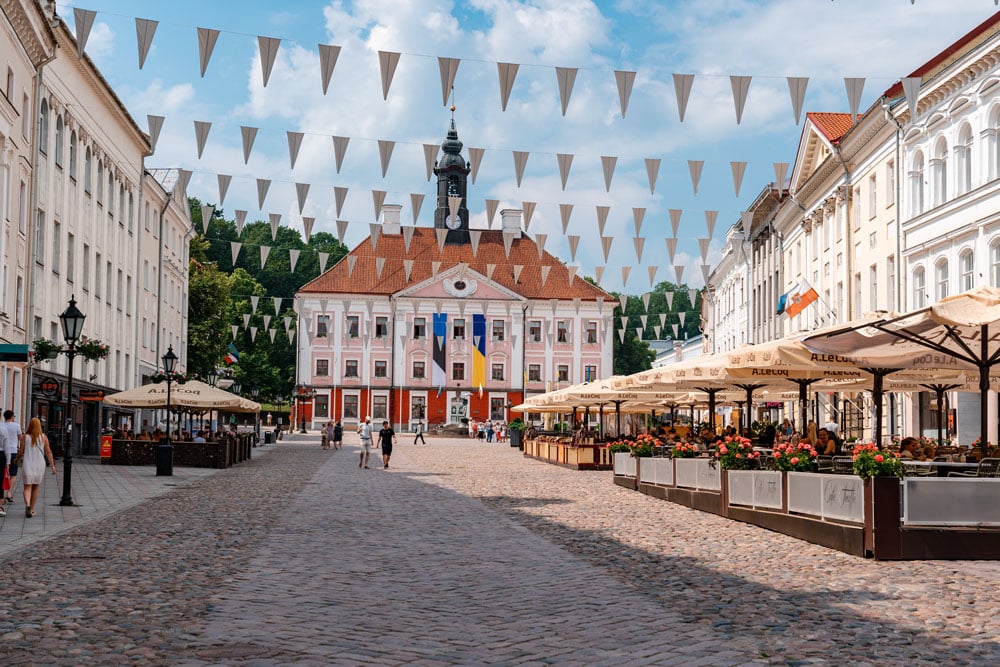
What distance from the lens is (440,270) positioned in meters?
96.8

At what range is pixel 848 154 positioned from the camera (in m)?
42.5

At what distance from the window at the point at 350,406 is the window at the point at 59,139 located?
58.9 metres

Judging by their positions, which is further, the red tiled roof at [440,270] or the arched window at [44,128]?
the red tiled roof at [440,270]

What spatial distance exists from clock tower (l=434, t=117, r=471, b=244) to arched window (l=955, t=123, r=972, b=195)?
2459 inches

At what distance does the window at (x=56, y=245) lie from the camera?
3647 centimetres

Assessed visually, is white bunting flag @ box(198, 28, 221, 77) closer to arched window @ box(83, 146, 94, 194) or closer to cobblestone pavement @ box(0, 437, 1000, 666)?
cobblestone pavement @ box(0, 437, 1000, 666)

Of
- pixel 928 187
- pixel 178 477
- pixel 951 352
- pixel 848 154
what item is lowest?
pixel 178 477

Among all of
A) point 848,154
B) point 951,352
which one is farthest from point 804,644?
point 848,154

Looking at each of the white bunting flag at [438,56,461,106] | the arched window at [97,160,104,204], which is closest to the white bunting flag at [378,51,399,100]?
the white bunting flag at [438,56,461,106]

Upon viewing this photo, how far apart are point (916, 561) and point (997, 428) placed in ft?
66.8

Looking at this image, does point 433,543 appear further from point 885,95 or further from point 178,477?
point 885,95

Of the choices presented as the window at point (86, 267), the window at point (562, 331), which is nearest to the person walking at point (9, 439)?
the window at point (86, 267)

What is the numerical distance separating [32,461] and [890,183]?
29.0 metres

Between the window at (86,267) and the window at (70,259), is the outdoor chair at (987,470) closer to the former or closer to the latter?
the window at (70,259)
